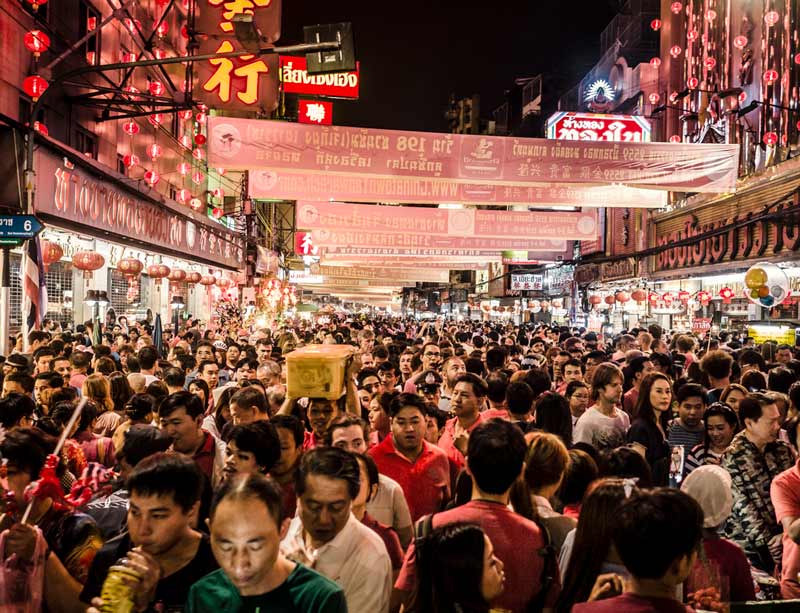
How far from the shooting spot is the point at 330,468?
10.4 ft

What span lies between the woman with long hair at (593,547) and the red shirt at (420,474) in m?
1.80

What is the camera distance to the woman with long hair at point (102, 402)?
6738 millimetres

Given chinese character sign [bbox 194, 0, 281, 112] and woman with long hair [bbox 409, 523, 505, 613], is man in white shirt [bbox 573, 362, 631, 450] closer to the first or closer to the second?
woman with long hair [bbox 409, 523, 505, 613]

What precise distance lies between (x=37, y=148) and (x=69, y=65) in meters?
5.60

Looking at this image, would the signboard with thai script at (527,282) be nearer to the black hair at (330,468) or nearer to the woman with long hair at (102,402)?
the woman with long hair at (102,402)

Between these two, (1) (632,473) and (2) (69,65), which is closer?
(1) (632,473)

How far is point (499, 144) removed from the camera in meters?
12.1

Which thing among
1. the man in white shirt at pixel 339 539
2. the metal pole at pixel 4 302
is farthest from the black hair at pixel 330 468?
the metal pole at pixel 4 302

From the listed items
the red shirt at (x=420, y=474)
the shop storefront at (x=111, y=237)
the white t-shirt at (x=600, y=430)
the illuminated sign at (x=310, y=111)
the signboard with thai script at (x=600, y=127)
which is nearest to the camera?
the red shirt at (x=420, y=474)

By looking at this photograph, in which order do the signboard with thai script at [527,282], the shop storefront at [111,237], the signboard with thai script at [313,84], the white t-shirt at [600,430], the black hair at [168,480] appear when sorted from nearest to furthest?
the black hair at [168,480] < the white t-shirt at [600,430] < the shop storefront at [111,237] < the signboard with thai script at [313,84] < the signboard with thai script at [527,282]

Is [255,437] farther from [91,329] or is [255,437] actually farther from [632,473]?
[91,329]

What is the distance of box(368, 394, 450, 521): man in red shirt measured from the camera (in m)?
4.98

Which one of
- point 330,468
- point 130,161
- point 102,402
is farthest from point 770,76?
point 330,468

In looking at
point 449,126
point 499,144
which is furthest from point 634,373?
point 449,126
